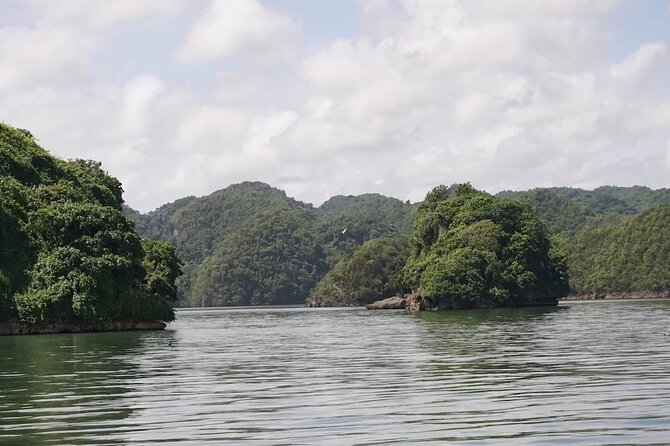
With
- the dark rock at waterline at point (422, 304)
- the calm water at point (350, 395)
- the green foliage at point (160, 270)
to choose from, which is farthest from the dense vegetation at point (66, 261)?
the dark rock at waterline at point (422, 304)

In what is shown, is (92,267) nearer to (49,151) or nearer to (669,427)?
(49,151)

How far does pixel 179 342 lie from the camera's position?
65812mm

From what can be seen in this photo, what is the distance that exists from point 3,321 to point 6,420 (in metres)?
65.8

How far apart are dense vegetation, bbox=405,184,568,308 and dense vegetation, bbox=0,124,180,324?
243 ft

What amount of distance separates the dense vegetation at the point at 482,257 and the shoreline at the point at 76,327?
7631 cm

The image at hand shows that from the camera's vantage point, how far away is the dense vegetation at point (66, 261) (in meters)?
86.8

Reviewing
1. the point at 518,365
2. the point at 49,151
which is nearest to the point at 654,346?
the point at 518,365

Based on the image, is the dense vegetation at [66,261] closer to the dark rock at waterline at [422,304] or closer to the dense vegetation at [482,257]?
the dense vegetation at [482,257]

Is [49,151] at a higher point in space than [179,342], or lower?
higher

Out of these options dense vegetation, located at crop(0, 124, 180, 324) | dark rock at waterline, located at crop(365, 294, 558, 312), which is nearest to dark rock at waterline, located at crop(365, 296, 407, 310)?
dark rock at waterline, located at crop(365, 294, 558, 312)

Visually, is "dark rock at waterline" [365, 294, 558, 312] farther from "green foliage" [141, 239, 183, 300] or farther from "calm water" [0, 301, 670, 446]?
"calm water" [0, 301, 670, 446]

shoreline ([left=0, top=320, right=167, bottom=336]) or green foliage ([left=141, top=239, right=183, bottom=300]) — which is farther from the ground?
green foliage ([left=141, top=239, right=183, bottom=300])

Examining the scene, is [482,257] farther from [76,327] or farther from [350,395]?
[350,395]

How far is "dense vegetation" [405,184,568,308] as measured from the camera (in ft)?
545
